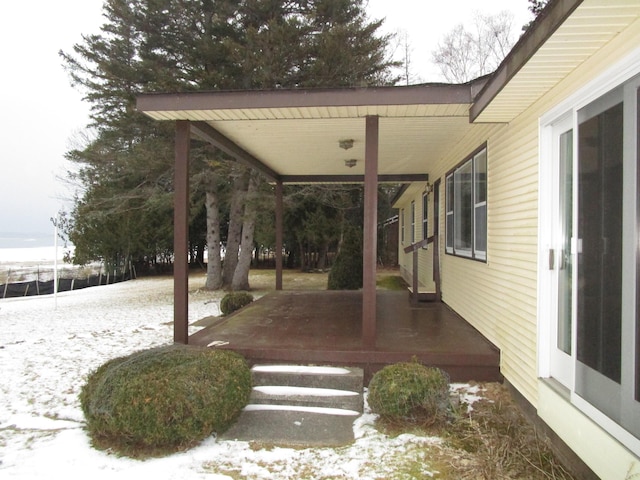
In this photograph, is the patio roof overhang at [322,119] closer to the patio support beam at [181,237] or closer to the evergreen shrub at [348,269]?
the patio support beam at [181,237]

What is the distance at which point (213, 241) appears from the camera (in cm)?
1316

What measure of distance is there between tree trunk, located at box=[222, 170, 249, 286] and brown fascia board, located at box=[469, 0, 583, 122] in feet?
28.8

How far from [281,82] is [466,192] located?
585cm

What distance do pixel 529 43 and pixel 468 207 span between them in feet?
10.6

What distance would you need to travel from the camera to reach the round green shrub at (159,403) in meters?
2.86

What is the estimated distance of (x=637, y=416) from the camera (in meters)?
1.99

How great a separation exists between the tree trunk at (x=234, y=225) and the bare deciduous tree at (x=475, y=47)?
42.2ft

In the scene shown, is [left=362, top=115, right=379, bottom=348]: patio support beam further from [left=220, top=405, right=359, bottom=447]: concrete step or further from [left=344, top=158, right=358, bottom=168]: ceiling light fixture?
[left=344, top=158, right=358, bottom=168]: ceiling light fixture

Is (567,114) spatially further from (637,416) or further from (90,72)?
(90,72)

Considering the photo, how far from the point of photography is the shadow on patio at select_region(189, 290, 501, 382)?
4016mm

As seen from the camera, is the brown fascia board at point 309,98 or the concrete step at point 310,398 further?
the brown fascia board at point 309,98

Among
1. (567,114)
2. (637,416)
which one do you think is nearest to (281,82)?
(567,114)

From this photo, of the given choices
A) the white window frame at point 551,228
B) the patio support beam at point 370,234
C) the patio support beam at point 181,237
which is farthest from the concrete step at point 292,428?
the white window frame at point 551,228

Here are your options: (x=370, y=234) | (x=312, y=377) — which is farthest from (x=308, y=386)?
(x=370, y=234)
